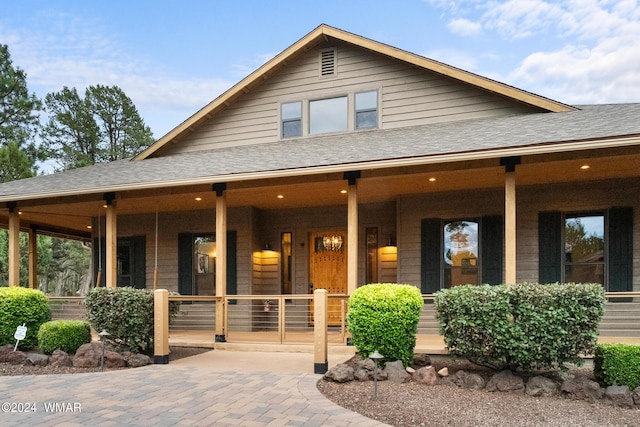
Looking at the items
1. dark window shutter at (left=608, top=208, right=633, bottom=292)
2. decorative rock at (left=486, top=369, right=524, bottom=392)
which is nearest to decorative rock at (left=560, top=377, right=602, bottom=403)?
decorative rock at (left=486, top=369, right=524, bottom=392)

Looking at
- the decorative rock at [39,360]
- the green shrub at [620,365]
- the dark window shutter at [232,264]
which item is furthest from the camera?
the dark window shutter at [232,264]

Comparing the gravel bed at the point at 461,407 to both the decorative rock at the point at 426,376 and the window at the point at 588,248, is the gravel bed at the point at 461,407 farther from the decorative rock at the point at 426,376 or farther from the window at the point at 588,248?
the window at the point at 588,248

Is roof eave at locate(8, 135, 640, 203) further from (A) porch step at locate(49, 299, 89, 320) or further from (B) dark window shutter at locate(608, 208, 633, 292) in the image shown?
(A) porch step at locate(49, 299, 89, 320)

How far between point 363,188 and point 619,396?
5.22 m

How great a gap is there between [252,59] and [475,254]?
26309 mm

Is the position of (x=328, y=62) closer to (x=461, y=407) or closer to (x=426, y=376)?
(x=426, y=376)

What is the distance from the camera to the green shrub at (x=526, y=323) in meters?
5.33

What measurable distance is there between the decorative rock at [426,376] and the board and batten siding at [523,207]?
390cm

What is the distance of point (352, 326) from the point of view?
6.16m

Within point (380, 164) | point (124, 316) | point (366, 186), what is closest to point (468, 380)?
point (380, 164)

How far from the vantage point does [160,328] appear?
6.90 meters

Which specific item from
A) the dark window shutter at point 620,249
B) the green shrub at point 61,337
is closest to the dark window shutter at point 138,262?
the green shrub at point 61,337

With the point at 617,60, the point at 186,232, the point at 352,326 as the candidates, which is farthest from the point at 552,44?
the point at 352,326

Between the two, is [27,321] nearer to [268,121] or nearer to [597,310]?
[268,121]
